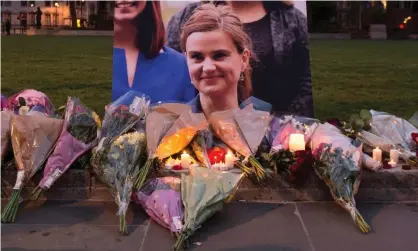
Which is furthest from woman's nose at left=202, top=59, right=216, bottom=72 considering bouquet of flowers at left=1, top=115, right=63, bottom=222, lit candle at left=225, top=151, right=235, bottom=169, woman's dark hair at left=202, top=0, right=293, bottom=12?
bouquet of flowers at left=1, top=115, right=63, bottom=222

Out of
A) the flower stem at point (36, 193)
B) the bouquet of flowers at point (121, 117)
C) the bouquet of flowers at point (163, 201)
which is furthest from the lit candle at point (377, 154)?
the flower stem at point (36, 193)

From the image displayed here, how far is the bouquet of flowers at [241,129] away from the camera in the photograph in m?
5.30

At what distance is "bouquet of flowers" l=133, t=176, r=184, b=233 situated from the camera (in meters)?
4.30

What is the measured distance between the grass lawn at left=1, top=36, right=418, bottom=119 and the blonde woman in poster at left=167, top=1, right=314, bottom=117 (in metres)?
2.20

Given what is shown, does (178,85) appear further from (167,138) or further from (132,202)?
(132,202)

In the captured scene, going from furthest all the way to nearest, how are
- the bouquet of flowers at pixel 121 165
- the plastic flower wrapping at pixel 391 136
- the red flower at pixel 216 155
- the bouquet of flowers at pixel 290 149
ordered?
the plastic flower wrapping at pixel 391 136, the red flower at pixel 216 155, the bouquet of flowers at pixel 290 149, the bouquet of flowers at pixel 121 165

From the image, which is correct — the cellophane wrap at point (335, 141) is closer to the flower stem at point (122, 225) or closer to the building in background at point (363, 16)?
the flower stem at point (122, 225)

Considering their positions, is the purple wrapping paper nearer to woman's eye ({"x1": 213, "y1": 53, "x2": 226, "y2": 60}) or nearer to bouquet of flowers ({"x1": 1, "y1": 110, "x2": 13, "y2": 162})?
bouquet of flowers ({"x1": 1, "y1": 110, "x2": 13, "y2": 162})

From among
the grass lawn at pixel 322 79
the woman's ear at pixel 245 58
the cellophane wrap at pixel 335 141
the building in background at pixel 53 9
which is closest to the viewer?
the cellophane wrap at pixel 335 141

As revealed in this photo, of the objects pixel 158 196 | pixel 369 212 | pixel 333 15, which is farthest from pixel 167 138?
pixel 333 15

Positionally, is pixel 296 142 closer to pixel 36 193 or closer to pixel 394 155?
pixel 394 155

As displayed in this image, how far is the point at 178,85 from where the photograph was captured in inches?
252

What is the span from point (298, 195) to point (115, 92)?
8.27ft

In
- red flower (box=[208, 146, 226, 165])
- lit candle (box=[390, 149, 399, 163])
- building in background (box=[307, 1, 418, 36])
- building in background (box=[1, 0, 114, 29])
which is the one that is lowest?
lit candle (box=[390, 149, 399, 163])
